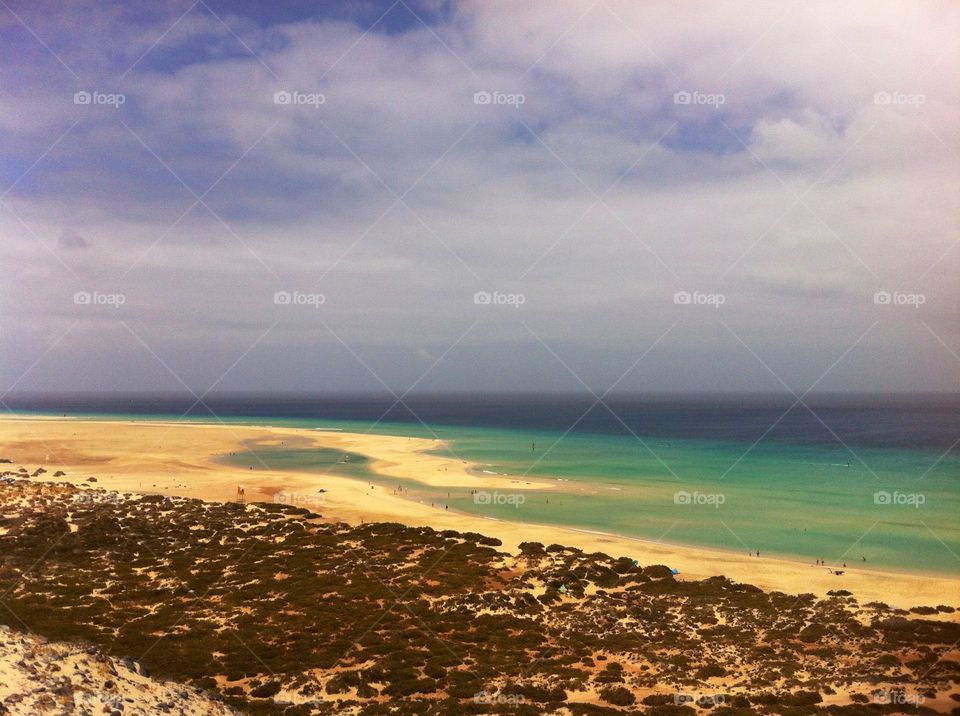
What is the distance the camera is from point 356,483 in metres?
56.7

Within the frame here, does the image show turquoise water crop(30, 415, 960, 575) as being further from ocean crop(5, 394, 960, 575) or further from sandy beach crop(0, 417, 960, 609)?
sandy beach crop(0, 417, 960, 609)

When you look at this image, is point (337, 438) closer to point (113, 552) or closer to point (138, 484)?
point (138, 484)

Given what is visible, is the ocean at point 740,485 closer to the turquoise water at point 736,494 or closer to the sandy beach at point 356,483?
the turquoise water at point 736,494

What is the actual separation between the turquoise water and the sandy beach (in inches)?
130

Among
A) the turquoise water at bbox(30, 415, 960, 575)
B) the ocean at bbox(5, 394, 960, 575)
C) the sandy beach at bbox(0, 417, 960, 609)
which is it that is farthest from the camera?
the ocean at bbox(5, 394, 960, 575)

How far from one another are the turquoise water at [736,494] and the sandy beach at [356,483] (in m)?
3.30

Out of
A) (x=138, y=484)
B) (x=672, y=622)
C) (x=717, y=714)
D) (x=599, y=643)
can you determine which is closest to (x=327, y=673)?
(x=599, y=643)

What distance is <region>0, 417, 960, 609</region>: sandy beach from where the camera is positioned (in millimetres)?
29422

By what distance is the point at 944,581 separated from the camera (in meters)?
29.8

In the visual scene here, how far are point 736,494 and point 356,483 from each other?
122 feet

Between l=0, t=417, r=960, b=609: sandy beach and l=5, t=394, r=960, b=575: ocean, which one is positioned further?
l=5, t=394, r=960, b=575: ocean

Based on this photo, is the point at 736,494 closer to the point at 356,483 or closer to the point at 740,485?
the point at 740,485

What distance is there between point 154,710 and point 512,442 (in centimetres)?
9307

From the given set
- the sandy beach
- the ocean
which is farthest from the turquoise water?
the sandy beach
